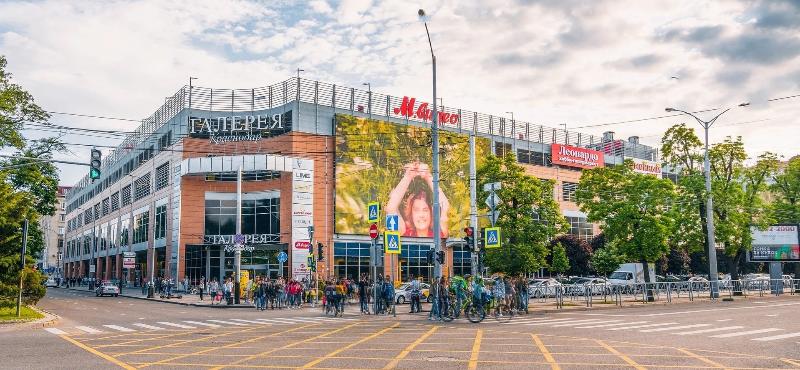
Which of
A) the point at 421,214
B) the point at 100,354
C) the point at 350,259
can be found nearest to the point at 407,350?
the point at 100,354

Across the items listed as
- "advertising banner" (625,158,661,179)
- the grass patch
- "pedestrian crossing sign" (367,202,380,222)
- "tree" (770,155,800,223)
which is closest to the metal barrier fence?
"tree" (770,155,800,223)

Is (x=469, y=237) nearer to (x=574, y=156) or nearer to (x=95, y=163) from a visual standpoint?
(x=95, y=163)

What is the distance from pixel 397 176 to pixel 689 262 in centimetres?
3297

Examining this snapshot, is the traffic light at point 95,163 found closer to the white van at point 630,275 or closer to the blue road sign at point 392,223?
the blue road sign at point 392,223

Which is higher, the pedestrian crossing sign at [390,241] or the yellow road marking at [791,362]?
the pedestrian crossing sign at [390,241]

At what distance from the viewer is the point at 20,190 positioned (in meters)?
44.7

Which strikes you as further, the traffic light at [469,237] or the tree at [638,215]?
the tree at [638,215]

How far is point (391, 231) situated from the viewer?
2891 cm

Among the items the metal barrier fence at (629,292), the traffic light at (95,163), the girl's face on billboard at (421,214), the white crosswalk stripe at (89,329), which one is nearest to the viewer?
the white crosswalk stripe at (89,329)

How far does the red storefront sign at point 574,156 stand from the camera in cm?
7531

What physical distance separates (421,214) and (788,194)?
3162 centimetres

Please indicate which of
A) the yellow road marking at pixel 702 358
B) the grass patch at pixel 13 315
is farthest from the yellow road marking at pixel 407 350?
the grass patch at pixel 13 315

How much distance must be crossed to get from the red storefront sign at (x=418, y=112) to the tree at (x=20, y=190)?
29236 mm

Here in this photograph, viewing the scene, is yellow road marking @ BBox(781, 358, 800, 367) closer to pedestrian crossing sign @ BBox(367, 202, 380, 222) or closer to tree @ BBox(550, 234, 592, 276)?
pedestrian crossing sign @ BBox(367, 202, 380, 222)
